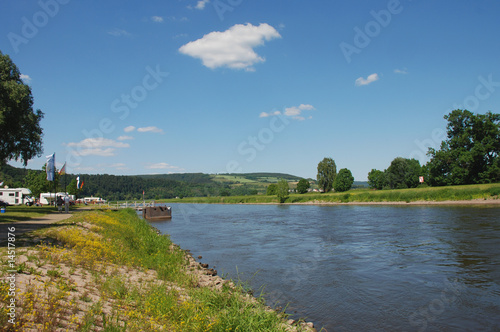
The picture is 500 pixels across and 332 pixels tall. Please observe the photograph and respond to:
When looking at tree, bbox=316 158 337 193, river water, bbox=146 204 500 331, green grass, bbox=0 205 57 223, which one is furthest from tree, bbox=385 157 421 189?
green grass, bbox=0 205 57 223

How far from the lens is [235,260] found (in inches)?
691

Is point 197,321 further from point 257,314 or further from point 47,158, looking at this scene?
point 47,158

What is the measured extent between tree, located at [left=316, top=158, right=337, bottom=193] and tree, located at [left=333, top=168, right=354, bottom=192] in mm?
2181

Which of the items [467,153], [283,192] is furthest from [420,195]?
[283,192]

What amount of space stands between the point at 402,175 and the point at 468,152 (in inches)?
1478

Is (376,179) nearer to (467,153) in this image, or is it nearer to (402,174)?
(402,174)

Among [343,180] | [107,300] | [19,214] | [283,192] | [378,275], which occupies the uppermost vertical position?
[343,180]

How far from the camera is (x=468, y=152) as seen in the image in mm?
62250

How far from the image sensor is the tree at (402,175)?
3880 inches

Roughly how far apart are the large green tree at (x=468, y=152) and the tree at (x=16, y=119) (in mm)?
67516

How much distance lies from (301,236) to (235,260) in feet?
33.0

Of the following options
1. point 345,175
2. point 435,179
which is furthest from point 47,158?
point 345,175

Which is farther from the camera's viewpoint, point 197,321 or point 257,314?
point 257,314

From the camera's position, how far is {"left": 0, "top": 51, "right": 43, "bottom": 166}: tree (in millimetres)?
23984
